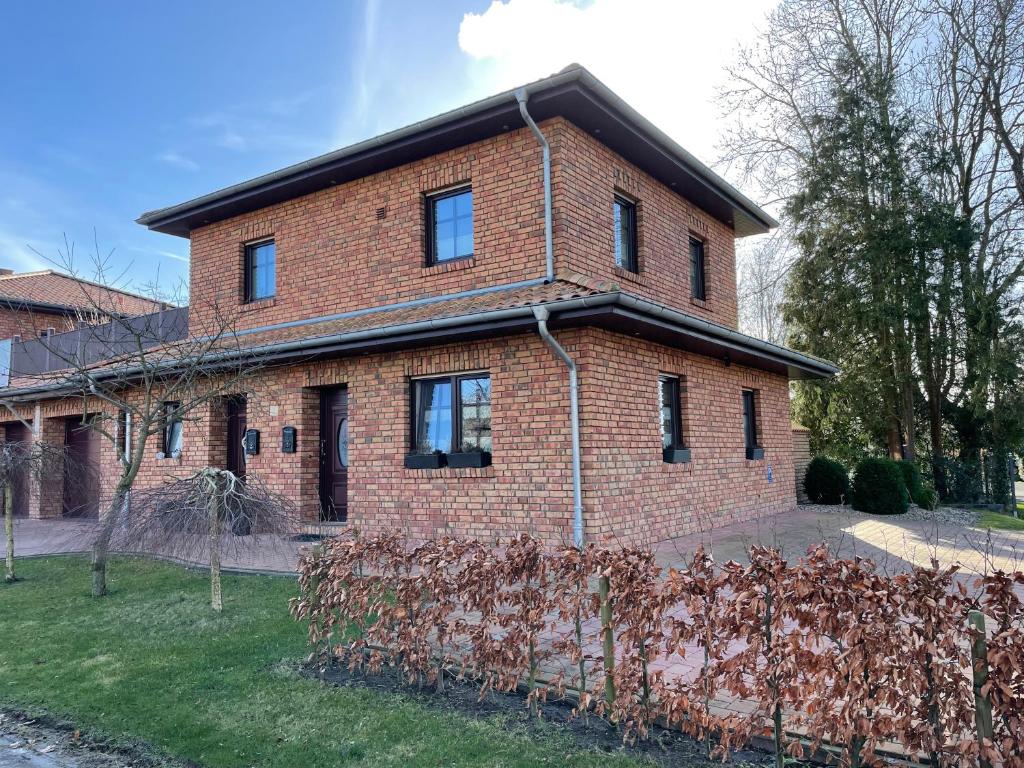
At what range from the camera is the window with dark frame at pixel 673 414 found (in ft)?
31.3

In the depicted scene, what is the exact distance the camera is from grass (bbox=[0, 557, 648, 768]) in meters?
3.22

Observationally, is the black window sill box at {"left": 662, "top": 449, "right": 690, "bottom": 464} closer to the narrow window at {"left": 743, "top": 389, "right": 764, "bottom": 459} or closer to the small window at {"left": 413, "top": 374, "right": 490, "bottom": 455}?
the small window at {"left": 413, "top": 374, "right": 490, "bottom": 455}

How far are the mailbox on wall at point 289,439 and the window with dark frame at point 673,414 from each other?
569 cm

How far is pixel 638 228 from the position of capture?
10.2 meters

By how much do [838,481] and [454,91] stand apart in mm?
11452

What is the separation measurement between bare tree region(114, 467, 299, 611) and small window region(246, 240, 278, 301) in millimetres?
6215

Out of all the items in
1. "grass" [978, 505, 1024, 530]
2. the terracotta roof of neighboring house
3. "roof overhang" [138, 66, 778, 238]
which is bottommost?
"grass" [978, 505, 1024, 530]

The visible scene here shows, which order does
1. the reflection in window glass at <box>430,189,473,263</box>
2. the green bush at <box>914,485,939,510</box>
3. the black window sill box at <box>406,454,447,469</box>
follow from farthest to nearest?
the green bush at <box>914,485,939,510</box>, the reflection in window glass at <box>430,189,473,263</box>, the black window sill box at <box>406,454,447,469</box>

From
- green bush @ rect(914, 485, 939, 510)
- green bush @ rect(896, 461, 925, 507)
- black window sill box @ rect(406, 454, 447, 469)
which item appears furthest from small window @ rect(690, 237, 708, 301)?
green bush @ rect(914, 485, 939, 510)

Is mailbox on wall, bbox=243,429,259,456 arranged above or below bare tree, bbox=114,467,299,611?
above

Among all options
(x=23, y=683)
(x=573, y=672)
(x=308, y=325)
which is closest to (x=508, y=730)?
(x=573, y=672)

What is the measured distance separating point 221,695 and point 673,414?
7.35 meters

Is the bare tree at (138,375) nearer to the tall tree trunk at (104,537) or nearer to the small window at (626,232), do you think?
the tall tree trunk at (104,537)

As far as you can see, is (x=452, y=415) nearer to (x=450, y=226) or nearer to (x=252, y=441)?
(x=450, y=226)
